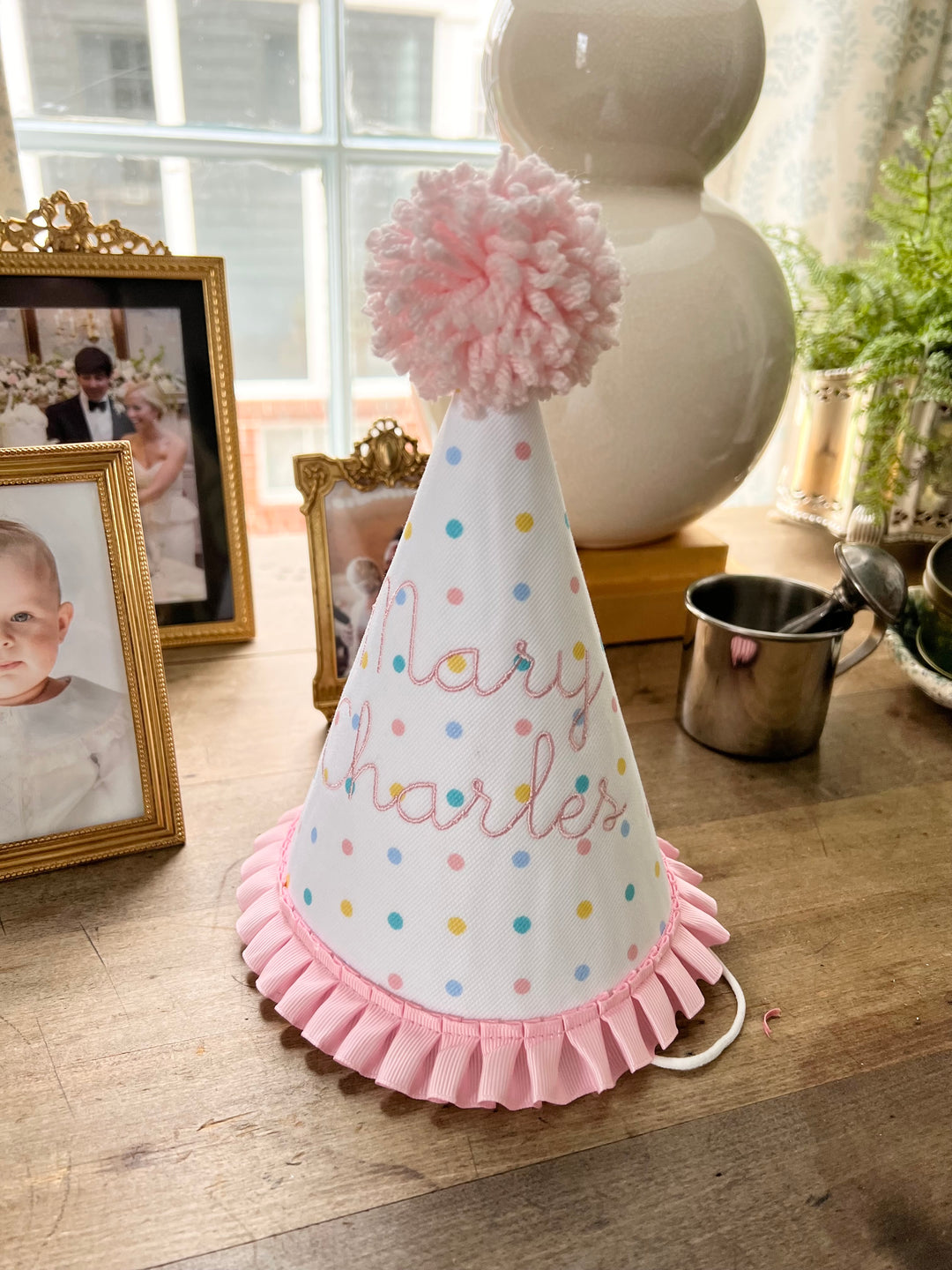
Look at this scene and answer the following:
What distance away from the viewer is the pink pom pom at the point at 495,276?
12.4 inches

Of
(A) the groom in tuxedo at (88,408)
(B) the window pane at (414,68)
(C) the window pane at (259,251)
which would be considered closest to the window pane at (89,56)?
(C) the window pane at (259,251)

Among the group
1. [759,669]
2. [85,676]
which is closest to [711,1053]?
[759,669]

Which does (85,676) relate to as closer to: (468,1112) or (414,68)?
(468,1112)

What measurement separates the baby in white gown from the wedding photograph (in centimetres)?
21

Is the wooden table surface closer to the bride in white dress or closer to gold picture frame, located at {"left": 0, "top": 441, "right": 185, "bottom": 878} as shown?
gold picture frame, located at {"left": 0, "top": 441, "right": 185, "bottom": 878}

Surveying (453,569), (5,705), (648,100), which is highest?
(648,100)

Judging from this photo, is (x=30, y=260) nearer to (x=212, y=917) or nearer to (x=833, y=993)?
(x=212, y=917)

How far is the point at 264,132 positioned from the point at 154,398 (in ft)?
2.35

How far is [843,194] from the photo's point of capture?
112 centimetres

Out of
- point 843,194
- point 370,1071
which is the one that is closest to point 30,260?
point 370,1071

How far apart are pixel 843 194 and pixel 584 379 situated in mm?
985

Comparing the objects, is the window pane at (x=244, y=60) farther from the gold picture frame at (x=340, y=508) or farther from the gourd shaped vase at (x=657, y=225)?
the gold picture frame at (x=340, y=508)

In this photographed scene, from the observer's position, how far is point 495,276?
0.32 meters

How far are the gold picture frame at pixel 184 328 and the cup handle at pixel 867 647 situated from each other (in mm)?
460
